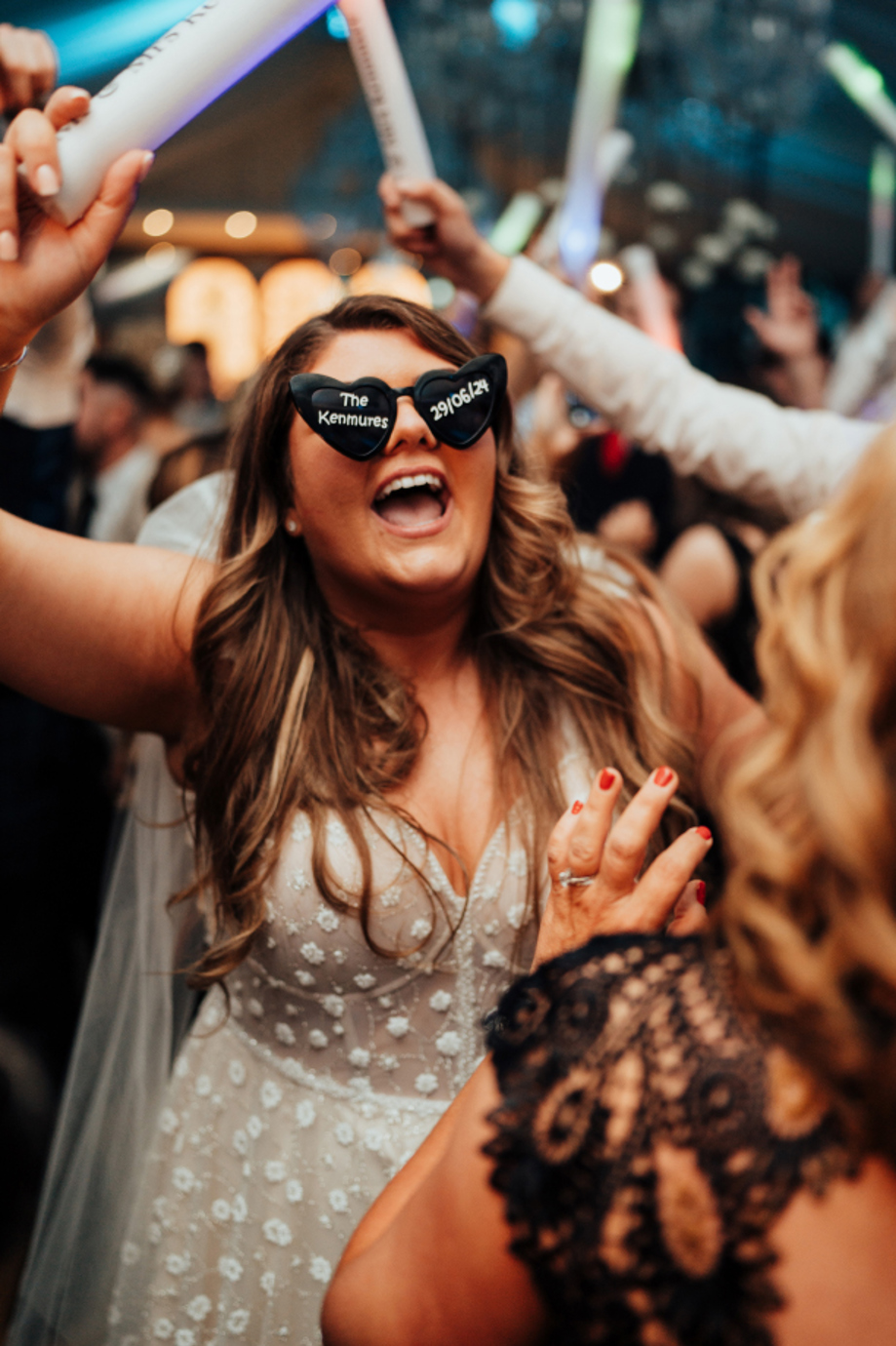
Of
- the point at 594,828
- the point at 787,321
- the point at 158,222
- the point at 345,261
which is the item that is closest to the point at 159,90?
the point at 594,828

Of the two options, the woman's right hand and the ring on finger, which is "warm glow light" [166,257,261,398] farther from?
the ring on finger

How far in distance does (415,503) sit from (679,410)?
73 cm

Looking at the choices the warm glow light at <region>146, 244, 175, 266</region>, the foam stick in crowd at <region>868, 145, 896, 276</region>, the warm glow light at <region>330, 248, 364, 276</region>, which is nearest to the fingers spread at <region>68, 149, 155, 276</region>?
the foam stick in crowd at <region>868, 145, 896, 276</region>

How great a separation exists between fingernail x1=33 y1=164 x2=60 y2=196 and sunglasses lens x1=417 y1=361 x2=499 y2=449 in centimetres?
50

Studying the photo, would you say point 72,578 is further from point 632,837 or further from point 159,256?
point 159,256

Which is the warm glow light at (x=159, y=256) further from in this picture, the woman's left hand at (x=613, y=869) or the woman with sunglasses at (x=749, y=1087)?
the woman with sunglasses at (x=749, y=1087)

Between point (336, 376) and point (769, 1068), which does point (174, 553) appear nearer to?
point (336, 376)

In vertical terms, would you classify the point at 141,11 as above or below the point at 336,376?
above

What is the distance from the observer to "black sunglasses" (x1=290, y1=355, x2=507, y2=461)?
4.34 ft

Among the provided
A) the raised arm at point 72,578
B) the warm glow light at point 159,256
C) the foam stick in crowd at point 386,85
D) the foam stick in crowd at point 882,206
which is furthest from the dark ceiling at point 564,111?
the raised arm at point 72,578

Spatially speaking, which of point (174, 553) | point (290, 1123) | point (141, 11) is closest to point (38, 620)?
point (174, 553)

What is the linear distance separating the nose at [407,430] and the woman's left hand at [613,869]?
0.60 meters

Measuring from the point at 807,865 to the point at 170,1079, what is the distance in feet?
4.67

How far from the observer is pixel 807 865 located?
0.67 m
